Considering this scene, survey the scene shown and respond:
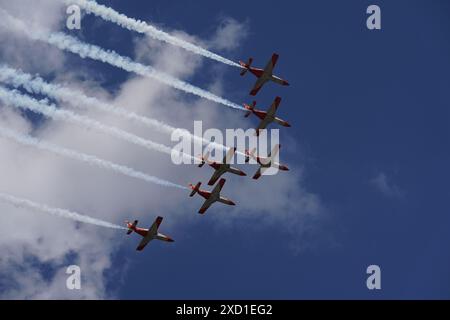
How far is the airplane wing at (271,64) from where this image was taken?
88125mm

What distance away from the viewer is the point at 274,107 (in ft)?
305

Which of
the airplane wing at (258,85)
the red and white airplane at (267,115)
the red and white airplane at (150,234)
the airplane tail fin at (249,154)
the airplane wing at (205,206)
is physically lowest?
the red and white airplane at (150,234)

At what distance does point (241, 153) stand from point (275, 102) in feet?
24.6

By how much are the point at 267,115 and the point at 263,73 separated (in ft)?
18.6

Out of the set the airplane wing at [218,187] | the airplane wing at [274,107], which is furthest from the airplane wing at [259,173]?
the airplane wing at [274,107]

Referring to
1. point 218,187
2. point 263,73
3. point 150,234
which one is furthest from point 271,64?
point 150,234

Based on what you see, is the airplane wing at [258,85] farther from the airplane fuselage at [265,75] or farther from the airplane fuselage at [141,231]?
the airplane fuselage at [141,231]

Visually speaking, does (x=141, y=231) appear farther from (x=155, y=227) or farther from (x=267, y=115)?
(x=267, y=115)

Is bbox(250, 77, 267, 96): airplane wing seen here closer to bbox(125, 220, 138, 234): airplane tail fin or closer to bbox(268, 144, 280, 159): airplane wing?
bbox(268, 144, 280, 159): airplane wing

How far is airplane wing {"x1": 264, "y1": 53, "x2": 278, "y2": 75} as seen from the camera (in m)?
88.1

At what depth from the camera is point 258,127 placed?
94.3 m
